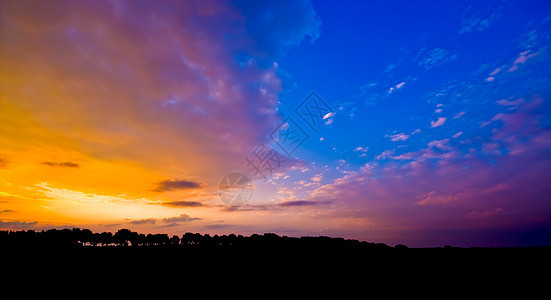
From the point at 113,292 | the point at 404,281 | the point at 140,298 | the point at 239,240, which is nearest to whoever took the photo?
the point at 140,298

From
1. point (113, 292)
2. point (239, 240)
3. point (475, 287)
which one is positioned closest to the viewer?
point (113, 292)

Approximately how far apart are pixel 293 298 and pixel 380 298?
583 centimetres

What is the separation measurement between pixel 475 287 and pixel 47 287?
31737mm

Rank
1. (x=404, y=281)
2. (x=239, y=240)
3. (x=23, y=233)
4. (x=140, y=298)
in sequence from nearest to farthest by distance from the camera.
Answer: (x=140, y=298) → (x=404, y=281) → (x=23, y=233) → (x=239, y=240)

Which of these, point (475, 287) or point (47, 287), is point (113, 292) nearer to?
point (47, 287)

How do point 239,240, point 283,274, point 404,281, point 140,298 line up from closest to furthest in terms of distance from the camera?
point 140,298
point 404,281
point 283,274
point 239,240

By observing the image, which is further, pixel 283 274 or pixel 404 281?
pixel 283 274

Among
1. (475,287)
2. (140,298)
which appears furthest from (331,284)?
(140,298)

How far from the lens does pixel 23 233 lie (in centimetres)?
7731

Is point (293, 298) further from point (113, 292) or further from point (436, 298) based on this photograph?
point (113, 292)

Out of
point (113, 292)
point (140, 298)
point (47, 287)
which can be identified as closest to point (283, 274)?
point (140, 298)

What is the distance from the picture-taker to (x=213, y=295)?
16.2 m

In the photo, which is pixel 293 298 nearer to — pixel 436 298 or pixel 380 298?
pixel 380 298

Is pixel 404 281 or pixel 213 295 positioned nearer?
pixel 213 295
